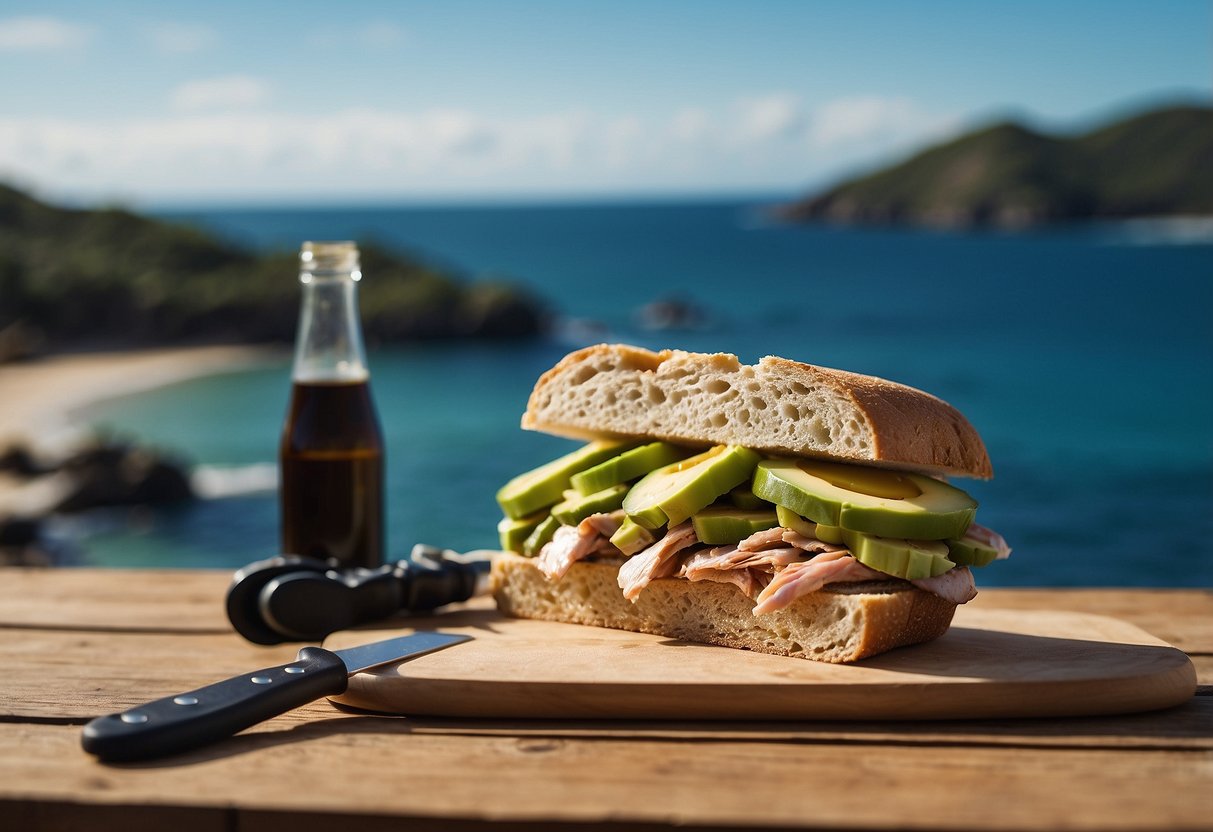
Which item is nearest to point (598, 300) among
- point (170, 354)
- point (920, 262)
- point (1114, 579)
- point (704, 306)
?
point (704, 306)

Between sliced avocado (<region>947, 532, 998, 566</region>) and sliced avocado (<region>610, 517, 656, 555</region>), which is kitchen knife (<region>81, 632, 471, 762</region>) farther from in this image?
sliced avocado (<region>947, 532, 998, 566</region>)

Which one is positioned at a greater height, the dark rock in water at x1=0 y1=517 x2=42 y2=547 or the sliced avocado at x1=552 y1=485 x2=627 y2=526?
the sliced avocado at x1=552 y1=485 x2=627 y2=526

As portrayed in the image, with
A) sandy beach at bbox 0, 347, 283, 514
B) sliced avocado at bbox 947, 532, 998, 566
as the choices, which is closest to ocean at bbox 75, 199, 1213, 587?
sandy beach at bbox 0, 347, 283, 514

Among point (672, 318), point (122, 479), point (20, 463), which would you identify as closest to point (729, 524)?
point (122, 479)

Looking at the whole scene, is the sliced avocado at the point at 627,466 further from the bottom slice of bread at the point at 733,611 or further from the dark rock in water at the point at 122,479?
the dark rock in water at the point at 122,479

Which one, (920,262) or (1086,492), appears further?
(920,262)

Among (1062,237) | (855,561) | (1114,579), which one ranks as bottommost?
(1114,579)

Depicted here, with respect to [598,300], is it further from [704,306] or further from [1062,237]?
[1062,237]

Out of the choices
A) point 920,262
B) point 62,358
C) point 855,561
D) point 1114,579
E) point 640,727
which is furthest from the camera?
point 920,262

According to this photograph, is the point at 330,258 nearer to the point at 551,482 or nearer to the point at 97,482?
the point at 551,482
